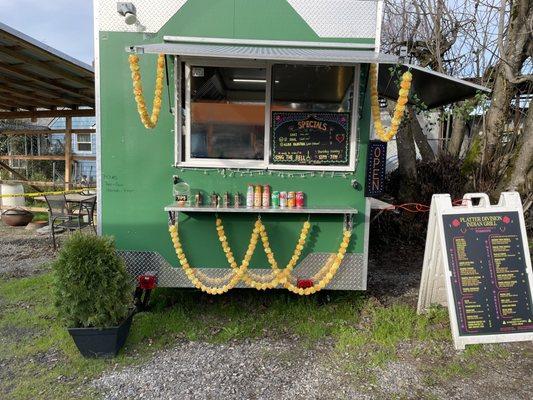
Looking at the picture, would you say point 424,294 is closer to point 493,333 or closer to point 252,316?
point 493,333

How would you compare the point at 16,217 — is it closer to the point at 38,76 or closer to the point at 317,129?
the point at 38,76

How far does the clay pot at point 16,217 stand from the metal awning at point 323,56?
6.67 m

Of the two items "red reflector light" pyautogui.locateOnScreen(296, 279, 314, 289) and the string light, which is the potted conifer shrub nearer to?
the string light

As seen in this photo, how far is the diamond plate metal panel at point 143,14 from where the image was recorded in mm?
3441

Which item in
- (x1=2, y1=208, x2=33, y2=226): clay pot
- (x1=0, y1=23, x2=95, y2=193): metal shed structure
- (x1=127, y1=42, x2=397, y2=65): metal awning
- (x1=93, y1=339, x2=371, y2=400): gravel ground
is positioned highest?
(x1=0, y1=23, x2=95, y2=193): metal shed structure

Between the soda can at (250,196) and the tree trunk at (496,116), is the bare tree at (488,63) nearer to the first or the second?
the tree trunk at (496,116)

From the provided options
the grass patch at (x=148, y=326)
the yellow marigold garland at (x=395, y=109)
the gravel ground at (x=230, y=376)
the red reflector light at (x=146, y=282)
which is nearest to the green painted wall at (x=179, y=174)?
the yellow marigold garland at (x=395, y=109)

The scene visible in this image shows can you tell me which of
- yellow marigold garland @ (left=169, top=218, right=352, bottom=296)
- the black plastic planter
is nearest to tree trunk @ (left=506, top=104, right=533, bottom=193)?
yellow marigold garland @ (left=169, top=218, right=352, bottom=296)

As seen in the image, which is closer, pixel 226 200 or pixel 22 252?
pixel 226 200

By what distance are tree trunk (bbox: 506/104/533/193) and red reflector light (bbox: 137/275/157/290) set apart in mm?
5217

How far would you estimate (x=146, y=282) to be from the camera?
3.63 m

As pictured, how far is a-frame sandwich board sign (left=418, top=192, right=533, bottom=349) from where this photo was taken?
11.3 ft

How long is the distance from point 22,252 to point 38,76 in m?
3.05

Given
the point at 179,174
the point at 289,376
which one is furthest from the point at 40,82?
the point at 289,376
